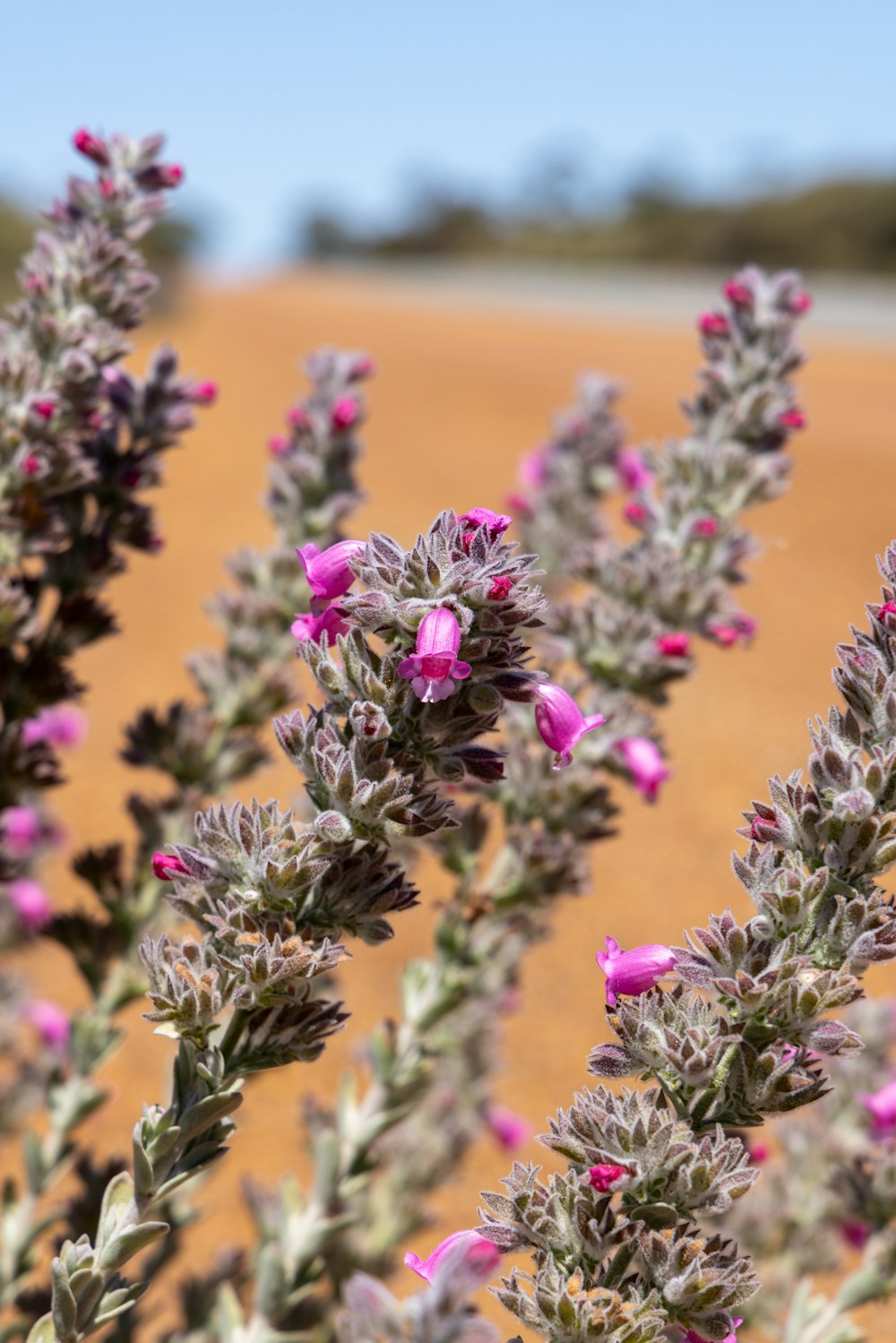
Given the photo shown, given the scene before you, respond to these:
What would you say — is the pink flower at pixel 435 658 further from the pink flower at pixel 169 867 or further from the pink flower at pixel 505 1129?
the pink flower at pixel 505 1129

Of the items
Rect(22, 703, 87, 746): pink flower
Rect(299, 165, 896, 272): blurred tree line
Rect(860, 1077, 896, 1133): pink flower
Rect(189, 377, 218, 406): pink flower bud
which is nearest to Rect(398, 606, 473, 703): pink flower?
Rect(189, 377, 218, 406): pink flower bud

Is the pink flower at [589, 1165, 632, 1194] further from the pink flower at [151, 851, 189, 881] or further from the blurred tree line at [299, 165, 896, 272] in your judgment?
the blurred tree line at [299, 165, 896, 272]

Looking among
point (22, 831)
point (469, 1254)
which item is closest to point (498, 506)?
point (22, 831)

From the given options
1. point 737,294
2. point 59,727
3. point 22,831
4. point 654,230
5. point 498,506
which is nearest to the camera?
point 737,294

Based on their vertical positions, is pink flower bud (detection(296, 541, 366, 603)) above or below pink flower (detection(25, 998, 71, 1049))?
below

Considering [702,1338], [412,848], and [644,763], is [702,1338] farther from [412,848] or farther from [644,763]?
[412,848]

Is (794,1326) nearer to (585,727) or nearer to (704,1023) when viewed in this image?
(704,1023)

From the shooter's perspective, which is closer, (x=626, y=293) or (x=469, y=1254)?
(x=469, y=1254)
